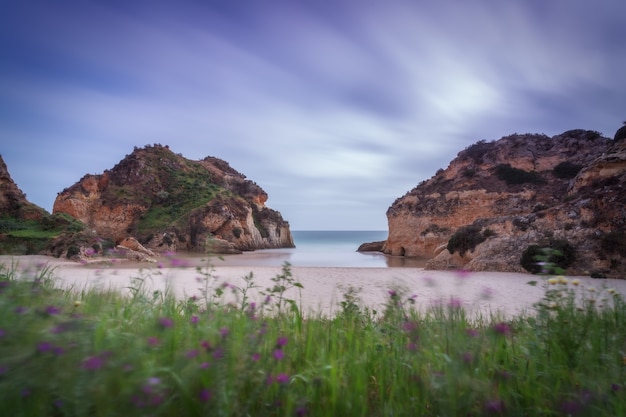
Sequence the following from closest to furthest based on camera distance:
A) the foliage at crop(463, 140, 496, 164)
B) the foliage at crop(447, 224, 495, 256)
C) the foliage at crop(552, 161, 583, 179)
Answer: the foliage at crop(447, 224, 495, 256), the foliage at crop(552, 161, 583, 179), the foliage at crop(463, 140, 496, 164)

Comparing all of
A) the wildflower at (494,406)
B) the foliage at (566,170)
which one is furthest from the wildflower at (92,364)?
the foliage at (566,170)

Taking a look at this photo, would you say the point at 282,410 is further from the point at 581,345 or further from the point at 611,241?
the point at 611,241

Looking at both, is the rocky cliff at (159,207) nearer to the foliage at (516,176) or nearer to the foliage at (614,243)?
the foliage at (516,176)

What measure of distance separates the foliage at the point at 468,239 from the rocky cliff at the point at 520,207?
1.8 inches

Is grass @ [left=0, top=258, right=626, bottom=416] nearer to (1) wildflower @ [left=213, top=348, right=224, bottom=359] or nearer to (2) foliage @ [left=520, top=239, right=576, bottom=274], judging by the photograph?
(1) wildflower @ [left=213, top=348, right=224, bottom=359]

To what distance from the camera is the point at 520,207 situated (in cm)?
2798

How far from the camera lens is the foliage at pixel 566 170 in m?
29.7

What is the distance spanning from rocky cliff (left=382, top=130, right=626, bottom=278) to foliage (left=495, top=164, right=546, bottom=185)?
8 centimetres

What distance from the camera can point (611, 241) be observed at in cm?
1283

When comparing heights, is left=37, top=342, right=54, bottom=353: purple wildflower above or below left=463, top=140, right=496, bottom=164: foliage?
below

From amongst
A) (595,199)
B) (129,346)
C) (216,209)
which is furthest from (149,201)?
(129,346)

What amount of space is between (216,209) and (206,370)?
36895 millimetres

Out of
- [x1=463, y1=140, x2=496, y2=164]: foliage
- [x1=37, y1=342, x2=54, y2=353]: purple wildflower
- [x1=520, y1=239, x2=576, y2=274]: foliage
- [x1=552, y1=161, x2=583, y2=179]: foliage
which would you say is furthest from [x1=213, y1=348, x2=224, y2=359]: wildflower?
[x1=463, y1=140, x2=496, y2=164]: foliage

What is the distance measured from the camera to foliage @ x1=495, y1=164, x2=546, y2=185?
3050 centimetres
